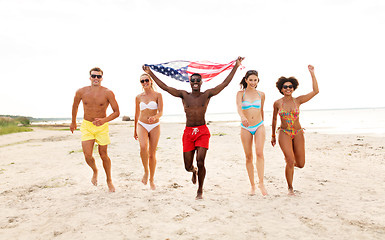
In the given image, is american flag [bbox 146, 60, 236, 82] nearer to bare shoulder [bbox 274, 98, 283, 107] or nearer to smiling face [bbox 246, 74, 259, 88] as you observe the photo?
smiling face [bbox 246, 74, 259, 88]

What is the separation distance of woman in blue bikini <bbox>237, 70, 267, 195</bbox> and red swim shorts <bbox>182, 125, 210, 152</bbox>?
2.84 ft

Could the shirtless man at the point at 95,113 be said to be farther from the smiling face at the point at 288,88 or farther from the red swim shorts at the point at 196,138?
the smiling face at the point at 288,88

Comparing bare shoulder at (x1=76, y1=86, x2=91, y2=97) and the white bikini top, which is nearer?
bare shoulder at (x1=76, y1=86, x2=91, y2=97)

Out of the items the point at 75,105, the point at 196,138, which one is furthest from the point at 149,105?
→ the point at 75,105

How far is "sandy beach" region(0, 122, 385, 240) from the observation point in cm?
414

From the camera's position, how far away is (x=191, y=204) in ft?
17.6

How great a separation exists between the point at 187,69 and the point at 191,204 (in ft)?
11.5

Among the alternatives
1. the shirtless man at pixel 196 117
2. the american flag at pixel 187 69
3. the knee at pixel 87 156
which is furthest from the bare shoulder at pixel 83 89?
the shirtless man at pixel 196 117

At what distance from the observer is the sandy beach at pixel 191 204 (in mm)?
4137

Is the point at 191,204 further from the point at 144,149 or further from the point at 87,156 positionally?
the point at 87,156

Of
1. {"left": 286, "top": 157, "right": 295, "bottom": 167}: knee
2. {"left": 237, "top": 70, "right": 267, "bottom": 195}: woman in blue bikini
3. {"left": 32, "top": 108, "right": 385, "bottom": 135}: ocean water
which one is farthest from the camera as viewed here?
{"left": 32, "top": 108, "right": 385, "bottom": 135}: ocean water

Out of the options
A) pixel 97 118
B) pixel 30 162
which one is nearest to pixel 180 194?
pixel 97 118

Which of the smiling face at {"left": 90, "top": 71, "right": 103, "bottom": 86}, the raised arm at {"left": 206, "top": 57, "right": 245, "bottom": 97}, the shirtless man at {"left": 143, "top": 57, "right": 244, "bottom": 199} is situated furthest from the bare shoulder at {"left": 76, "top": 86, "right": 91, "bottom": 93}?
the raised arm at {"left": 206, "top": 57, "right": 245, "bottom": 97}

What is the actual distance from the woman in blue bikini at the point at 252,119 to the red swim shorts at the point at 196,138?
0.87 metres
